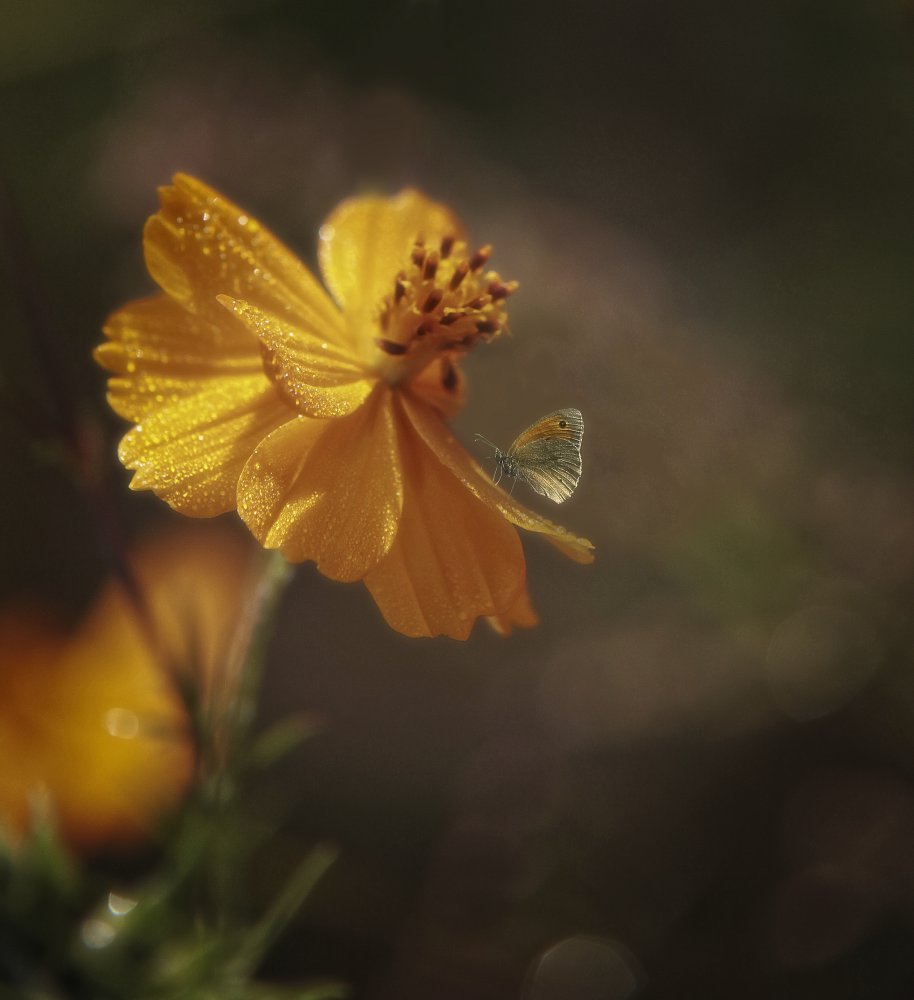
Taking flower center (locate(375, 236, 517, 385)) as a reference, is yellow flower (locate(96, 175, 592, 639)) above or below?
below

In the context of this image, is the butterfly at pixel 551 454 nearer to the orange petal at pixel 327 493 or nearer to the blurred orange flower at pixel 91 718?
the orange petal at pixel 327 493

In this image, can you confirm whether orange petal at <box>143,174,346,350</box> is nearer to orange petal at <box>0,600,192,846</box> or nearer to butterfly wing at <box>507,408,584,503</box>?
butterfly wing at <box>507,408,584,503</box>

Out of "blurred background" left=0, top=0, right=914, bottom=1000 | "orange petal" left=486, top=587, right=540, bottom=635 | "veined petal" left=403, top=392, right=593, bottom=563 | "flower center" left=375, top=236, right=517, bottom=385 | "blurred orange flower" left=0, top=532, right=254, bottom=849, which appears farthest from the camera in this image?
"blurred background" left=0, top=0, right=914, bottom=1000

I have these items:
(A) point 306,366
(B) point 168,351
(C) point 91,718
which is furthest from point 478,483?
(C) point 91,718

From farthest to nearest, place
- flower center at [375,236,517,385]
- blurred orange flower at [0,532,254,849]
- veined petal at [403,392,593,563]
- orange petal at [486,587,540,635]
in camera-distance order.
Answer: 1. blurred orange flower at [0,532,254,849]
2. flower center at [375,236,517,385]
3. orange petal at [486,587,540,635]
4. veined petal at [403,392,593,563]

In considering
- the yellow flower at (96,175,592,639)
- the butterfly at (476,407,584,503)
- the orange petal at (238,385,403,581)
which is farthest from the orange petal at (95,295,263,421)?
the butterfly at (476,407,584,503)

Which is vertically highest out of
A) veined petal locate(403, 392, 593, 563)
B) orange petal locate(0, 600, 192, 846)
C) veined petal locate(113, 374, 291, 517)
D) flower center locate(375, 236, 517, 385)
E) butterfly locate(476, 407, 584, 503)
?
flower center locate(375, 236, 517, 385)

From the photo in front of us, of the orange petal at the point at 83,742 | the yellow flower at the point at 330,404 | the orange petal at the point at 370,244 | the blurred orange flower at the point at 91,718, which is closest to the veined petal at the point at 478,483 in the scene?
the yellow flower at the point at 330,404

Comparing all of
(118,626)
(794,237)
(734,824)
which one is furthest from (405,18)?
(734,824)

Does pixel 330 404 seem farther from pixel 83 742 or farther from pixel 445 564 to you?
pixel 83 742
